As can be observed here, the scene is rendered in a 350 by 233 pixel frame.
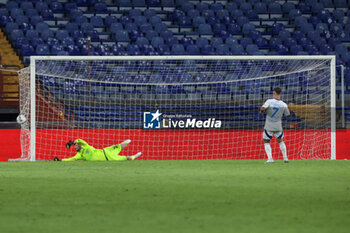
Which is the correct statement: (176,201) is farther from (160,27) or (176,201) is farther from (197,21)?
(197,21)

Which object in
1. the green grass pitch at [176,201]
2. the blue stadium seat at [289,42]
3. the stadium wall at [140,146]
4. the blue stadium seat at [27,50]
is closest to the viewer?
the green grass pitch at [176,201]

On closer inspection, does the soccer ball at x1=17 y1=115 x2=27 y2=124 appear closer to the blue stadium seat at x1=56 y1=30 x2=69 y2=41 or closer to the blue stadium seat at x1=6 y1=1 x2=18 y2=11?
the blue stadium seat at x1=56 y1=30 x2=69 y2=41

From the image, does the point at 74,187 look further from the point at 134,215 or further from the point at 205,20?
the point at 205,20

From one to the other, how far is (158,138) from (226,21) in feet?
28.4

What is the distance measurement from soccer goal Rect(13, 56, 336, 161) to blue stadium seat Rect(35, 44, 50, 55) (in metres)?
1.07

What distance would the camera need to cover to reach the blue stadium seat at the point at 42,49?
20.1 metres

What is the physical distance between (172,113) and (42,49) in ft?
17.9

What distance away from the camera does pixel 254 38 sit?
23.0 m

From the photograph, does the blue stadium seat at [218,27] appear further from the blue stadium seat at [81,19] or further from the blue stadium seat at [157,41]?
the blue stadium seat at [81,19]

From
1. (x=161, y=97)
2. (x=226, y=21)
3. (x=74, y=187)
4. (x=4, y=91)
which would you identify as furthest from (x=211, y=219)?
(x=226, y=21)

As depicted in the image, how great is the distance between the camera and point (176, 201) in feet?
21.8

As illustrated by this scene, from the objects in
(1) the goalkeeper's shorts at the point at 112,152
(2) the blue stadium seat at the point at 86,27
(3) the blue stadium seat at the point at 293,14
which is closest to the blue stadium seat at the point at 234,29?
(3) the blue stadium seat at the point at 293,14

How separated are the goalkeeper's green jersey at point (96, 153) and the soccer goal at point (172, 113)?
1055 mm

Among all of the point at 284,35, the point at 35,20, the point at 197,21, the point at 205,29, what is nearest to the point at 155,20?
the point at 197,21
